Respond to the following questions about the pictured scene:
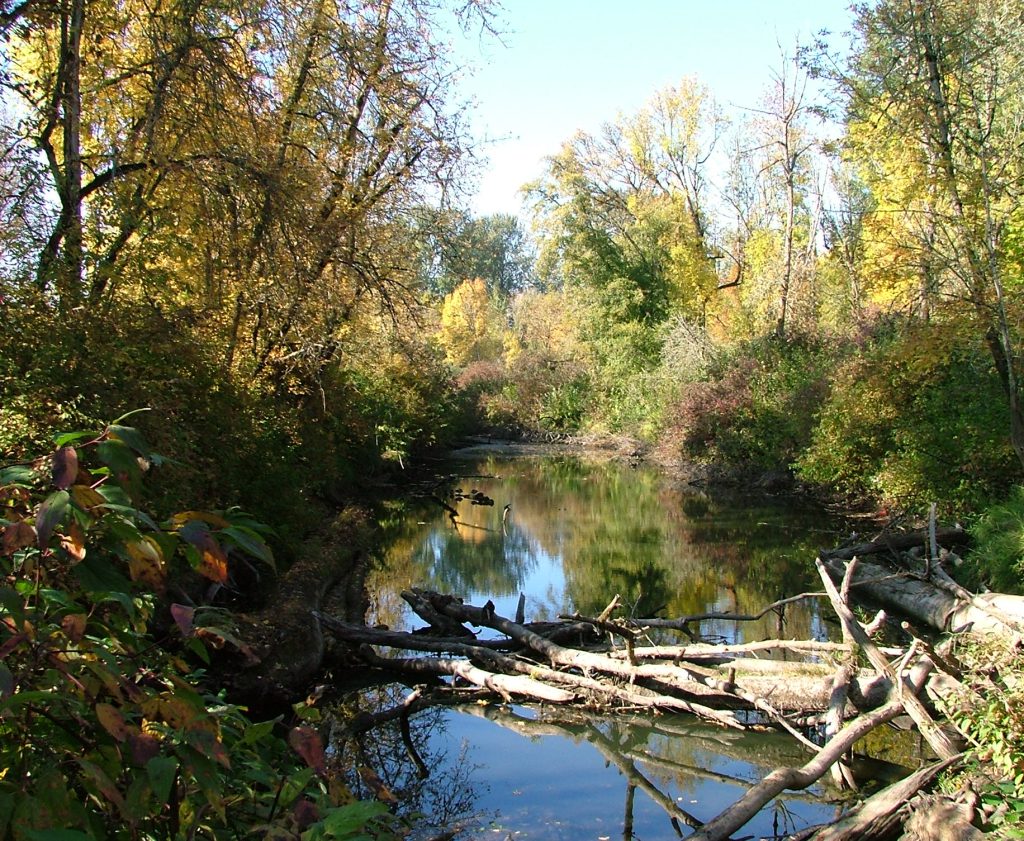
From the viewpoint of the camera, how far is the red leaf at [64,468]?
1.78 m

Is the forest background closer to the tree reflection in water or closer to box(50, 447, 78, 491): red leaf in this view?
box(50, 447, 78, 491): red leaf

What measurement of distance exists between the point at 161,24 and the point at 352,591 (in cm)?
743

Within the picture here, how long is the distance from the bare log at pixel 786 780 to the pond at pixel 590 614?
52cm

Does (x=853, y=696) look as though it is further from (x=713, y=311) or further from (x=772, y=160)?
(x=713, y=311)

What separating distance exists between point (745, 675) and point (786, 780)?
89.8 inches

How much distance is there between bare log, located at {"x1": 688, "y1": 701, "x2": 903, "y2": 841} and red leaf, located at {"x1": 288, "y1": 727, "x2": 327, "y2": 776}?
3.18m

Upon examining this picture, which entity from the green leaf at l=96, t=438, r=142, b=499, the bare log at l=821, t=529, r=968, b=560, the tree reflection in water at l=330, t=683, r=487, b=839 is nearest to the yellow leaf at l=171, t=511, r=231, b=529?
the green leaf at l=96, t=438, r=142, b=499

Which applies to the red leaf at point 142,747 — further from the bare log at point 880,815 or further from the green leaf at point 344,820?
the bare log at point 880,815

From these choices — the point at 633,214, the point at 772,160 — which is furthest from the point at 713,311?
the point at 772,160

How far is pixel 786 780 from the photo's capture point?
16.3 feet

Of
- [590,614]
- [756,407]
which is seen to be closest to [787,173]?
[756,407]

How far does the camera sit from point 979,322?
1258 centimetres

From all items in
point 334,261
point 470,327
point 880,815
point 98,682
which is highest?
point 470,327

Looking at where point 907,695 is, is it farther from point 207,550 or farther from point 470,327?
point 470,327
